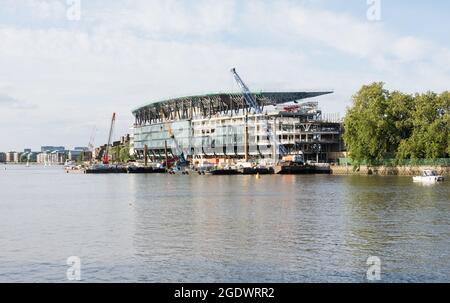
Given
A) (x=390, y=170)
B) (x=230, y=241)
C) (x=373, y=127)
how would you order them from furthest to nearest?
(x=390, y=170) → (x=373, y=127) → (x=230, y=241)

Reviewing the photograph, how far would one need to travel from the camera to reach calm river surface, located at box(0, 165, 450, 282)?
104ft

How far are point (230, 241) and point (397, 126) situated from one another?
11533cm

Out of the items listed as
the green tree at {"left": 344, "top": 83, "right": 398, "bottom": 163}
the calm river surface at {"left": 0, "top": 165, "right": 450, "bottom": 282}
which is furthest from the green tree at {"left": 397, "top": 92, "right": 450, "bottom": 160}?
the calm river surface at {"left": 0, "top": 165, "right": 450, "bottom": 282}

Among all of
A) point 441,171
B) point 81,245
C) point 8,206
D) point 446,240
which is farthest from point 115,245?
point 441,171

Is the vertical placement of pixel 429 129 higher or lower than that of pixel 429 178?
higher

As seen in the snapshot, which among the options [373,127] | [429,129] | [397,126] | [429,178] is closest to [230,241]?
[429,178]

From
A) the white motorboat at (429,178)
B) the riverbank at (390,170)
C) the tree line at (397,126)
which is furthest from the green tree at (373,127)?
the white motorboat at (429,178)

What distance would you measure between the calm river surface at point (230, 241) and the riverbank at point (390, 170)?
72437mm

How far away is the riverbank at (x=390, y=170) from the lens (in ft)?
458

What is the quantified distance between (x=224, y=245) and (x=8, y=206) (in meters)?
41.1

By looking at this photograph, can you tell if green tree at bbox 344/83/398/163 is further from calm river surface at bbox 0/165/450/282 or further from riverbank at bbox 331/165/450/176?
calm river surface at bbox 0/165/450/282

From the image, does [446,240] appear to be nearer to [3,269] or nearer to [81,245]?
[81,245]

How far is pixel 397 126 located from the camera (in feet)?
490

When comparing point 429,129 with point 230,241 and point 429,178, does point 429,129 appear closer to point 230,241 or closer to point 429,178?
point 429,178
